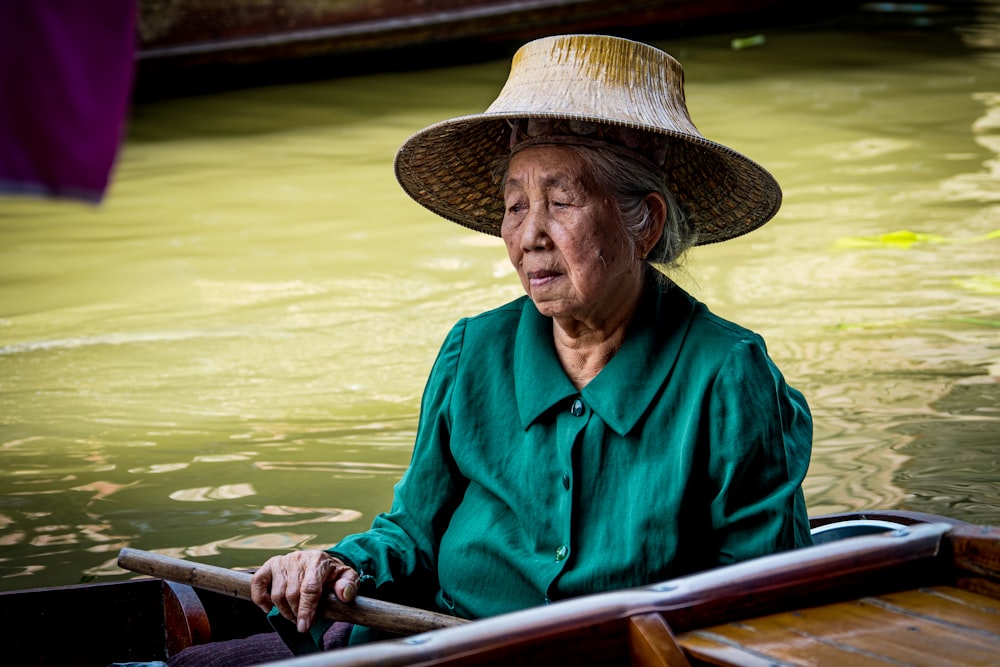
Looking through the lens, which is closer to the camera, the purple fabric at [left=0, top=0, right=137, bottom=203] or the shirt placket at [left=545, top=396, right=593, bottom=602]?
the purple fabric at [left=0, top=0, right=137, bottom=203]

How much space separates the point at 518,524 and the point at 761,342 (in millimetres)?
470

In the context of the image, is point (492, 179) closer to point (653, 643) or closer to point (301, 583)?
point (301, 583)

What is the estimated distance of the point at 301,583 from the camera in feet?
6.11

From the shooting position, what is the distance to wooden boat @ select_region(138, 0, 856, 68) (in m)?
9.74

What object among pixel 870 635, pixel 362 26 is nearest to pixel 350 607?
pixel 870 635

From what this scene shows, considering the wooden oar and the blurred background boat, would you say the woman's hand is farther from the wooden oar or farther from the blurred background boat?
the blurred background boat

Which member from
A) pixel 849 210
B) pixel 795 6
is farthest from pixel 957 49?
pixel 849 210

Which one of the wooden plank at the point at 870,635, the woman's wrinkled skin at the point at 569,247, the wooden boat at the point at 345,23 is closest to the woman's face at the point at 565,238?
the woman's wrinkled skin at the point at 569,247

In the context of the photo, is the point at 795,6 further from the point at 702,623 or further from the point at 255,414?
the point at 702,623

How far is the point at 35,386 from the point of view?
479cm

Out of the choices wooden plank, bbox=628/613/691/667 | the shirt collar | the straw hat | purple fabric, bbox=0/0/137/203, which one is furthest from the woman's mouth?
purple fabric, bbox=0/0/137/203

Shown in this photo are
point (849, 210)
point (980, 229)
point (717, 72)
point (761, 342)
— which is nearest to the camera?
point (761, 342)

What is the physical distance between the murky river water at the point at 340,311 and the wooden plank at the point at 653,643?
6.78 ft

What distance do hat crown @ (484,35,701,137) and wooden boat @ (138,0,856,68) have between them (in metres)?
8.09
